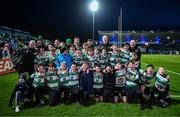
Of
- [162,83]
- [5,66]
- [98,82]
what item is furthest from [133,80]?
[5,66]

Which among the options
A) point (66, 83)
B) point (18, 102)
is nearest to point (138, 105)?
point (66, 83)

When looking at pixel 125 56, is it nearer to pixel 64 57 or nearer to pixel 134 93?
pixel 134 93

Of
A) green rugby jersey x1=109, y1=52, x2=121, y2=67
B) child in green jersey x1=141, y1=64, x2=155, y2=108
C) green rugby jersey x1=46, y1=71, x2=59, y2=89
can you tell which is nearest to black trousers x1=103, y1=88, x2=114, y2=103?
child in green jersey x1=141, y1=64, x2=155, y2=108

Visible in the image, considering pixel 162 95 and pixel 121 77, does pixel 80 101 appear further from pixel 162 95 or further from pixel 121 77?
pixel 162 95

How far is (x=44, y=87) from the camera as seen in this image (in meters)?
8.62

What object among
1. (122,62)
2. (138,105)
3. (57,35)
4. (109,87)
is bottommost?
(138,105)

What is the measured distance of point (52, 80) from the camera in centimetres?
868

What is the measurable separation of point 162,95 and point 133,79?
3.69ft

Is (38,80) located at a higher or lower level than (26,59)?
lower

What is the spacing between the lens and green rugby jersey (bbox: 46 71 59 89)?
866cm

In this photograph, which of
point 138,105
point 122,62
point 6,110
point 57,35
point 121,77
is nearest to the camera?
→ point 6,110

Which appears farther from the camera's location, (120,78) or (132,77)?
(120,78)

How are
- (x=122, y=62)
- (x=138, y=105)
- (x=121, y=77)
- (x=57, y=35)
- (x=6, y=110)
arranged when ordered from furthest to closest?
(x=57, y=35), (x=122, y=62), (x=121, y=77), (x=138, y=105), (x=6, y=110)

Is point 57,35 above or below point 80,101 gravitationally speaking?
above
